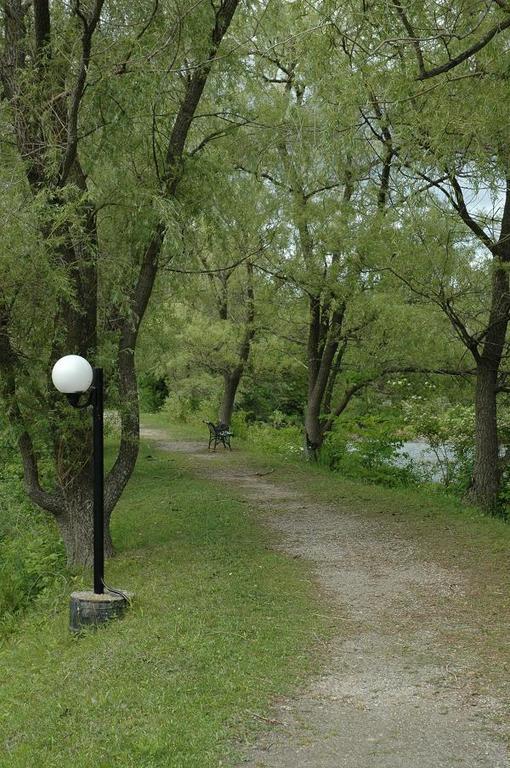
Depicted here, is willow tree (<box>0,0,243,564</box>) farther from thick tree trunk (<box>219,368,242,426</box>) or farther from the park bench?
thick tree trunk (<box>219,368,242,426</box>)

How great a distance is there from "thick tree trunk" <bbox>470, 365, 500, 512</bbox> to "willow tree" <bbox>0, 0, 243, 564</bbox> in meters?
5.48

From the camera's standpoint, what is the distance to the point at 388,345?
13.9 m

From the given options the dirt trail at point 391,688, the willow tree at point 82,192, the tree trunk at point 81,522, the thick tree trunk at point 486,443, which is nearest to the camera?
the dirt trail at point 391,688

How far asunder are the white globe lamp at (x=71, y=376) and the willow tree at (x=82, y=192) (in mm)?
1314

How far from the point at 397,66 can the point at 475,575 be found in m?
4.86

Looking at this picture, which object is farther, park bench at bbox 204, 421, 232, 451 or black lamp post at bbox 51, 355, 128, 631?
park bench at bbox 204, 421, 232, 451

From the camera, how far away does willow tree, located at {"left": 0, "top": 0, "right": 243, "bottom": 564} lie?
727 centimetres

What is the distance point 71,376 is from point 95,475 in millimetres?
1037

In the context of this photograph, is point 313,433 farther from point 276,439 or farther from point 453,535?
point 453,535

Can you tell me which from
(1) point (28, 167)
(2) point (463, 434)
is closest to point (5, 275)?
(1) point (28, 167)

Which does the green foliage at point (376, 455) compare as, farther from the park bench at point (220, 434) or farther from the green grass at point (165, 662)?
the green grass at point (165, 662)

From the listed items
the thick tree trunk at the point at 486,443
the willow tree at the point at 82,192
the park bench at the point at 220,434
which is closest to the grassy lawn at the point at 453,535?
the thick tree trunk at the point at 486,443

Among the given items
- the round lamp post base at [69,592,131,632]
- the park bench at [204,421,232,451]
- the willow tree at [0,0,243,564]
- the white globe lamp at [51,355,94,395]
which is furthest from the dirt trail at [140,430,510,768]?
the park bench at [204,421,232,451]

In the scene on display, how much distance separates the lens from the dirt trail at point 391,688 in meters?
3.88
